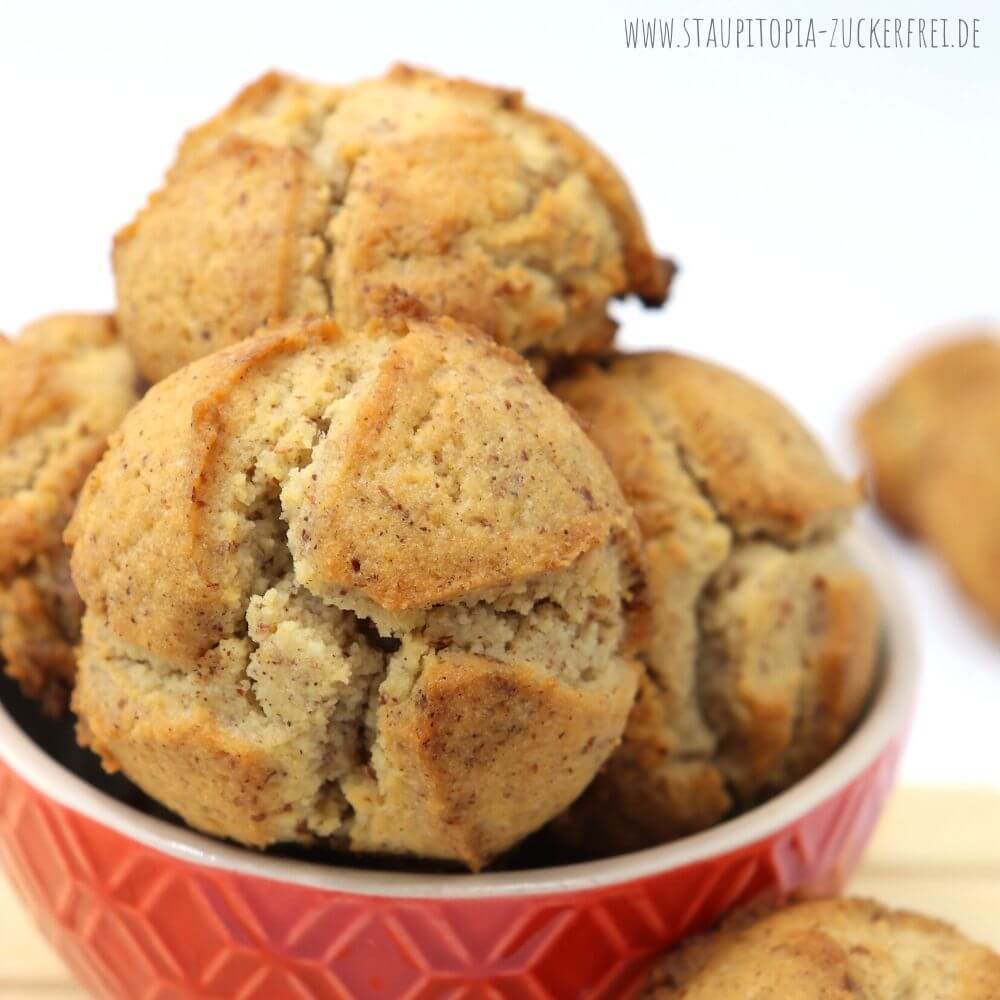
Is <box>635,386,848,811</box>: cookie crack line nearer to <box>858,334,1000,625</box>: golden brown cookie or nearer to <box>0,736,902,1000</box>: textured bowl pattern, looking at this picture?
<box>0,736,902,1000</box>: textured bowl pattern

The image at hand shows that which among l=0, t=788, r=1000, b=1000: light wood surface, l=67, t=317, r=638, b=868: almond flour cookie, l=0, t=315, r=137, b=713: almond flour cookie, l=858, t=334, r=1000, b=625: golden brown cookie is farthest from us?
l=858, t=334, r=1000, b=625: golden brown cookie

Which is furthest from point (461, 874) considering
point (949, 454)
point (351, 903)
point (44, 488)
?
point (949, 454)

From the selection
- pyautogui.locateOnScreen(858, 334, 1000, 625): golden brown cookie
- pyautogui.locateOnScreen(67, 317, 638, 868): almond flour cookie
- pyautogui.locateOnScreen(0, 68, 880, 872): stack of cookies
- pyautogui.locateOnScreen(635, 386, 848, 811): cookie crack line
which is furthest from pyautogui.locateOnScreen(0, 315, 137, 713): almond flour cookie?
pyautogui.locateOnScreen(858, 334, 1000, 625): golden brown cookie

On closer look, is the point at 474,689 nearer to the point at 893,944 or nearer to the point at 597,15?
the point at 893,944

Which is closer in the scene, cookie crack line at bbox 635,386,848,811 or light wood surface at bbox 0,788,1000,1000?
cookie crack line at bbox 635,386,848,811

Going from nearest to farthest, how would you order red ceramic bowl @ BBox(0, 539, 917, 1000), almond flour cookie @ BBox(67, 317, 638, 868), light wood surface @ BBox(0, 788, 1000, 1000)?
almond flour cookie @ BBox(67, 317, 638, 868)
red ceramic bowl @ BBox(0, 539, 917, 1000)
light wood surface @ BBox(0, 788, 1000, 1000)

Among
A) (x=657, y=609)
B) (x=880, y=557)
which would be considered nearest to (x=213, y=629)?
(x=657, y=609)

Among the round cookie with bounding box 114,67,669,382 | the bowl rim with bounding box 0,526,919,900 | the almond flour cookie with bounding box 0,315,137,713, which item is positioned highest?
the round cookie with bounding box 114,67,669,382

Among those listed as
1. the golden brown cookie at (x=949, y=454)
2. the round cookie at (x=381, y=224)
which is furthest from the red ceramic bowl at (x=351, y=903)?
the golden brown cookie at (x=949, y=454)
